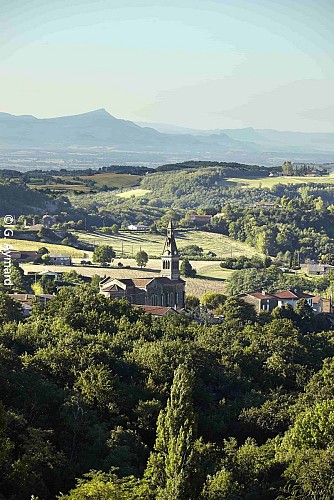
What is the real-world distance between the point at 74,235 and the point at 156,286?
32455 mm

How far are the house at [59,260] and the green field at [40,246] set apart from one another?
238 centimetres

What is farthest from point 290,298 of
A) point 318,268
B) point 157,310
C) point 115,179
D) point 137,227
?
point 115,179

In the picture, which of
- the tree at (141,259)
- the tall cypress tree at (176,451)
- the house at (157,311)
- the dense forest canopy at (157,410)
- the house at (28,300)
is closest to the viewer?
the tall cypress tree at (176,451)

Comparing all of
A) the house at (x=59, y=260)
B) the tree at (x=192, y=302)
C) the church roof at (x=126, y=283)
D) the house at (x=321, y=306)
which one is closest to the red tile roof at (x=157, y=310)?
the church roof at (x=126, y=283)

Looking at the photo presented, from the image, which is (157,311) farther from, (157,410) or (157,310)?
(157,410)

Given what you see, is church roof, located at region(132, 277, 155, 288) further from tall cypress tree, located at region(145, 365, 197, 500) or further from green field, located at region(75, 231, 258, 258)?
tall cypress tree, located at region(145, 365, 197, 500)

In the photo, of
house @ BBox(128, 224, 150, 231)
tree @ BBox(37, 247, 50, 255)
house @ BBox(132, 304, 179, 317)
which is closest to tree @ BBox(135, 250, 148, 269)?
tree @ BBox(37, 247, 50, 255)

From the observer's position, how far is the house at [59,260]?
78.3 metres

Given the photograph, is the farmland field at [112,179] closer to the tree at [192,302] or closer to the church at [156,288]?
the church at [156,288]

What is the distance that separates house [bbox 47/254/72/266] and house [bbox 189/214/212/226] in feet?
105

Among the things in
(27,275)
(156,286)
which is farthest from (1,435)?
(27,275)

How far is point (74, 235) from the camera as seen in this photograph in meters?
95.8

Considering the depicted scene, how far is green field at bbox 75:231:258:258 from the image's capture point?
309ft

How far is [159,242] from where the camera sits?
98.6 metres
